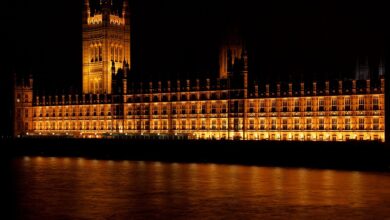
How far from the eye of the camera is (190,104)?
88.6 metres

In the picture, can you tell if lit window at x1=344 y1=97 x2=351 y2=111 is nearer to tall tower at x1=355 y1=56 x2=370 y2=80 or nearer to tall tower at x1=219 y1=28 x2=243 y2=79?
tall tower at x1=355 y1=56 x2=370 y2=80

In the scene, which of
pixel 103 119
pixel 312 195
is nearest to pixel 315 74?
pixel 103 119

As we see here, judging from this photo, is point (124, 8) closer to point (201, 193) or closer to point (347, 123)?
point (347, 123)

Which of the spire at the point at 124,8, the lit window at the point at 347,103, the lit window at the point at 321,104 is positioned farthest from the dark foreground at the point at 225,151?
the spire at the point at 124,8

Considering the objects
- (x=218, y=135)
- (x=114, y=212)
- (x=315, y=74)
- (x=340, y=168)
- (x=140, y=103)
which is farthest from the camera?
(x=140, y=103)

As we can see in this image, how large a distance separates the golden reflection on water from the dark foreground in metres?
6.81

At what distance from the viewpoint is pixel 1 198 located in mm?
38250

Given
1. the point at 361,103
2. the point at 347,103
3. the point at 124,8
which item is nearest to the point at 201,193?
the point at 361,103

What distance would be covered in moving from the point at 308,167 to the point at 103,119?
43.4 meters

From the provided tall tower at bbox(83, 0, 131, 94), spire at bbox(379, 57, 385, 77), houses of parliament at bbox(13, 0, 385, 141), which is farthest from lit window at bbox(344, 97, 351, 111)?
tall tower at bbox(83, 0, 131, 94)

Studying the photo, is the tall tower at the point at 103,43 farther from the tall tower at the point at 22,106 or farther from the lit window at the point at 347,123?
the lit window at the point at 347,123

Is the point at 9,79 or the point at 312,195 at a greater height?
the point at 9,79

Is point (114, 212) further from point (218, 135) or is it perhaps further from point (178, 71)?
point (178, 71)

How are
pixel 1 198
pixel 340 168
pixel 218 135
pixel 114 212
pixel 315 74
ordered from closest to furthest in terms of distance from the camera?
1. pixel 114 212
2. pixel 1 198
3. pixel 340 168
4. pixel 315 74
5. pixel 218 135
